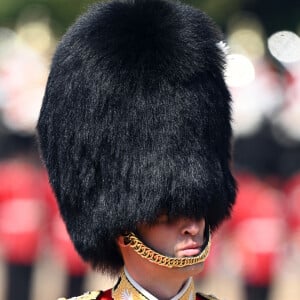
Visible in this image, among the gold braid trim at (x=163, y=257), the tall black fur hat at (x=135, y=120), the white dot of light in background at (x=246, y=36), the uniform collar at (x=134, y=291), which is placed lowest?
the white dot of light in background at (x=246, y=36)

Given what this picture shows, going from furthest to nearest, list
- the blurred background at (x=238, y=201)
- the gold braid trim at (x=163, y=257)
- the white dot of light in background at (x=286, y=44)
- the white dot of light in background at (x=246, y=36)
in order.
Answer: the white dot of light in background at (x=246, y=36)
the blurred background at (x=238, y=201)
the white dot of light in background at (x=286, y=44)
the gold braid trim at (x=163, y=257)

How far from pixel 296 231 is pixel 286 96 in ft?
3.89

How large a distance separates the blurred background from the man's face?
5062 mm

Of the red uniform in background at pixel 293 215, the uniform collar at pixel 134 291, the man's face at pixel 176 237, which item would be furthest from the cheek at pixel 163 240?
the red uniform in background at pixel 293 215

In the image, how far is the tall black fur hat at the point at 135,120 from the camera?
13.2 ft

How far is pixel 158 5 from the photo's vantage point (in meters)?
4.13

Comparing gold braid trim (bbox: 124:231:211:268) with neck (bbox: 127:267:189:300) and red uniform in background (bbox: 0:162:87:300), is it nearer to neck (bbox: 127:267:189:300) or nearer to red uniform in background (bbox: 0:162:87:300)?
neck (bbox: 127:267:189:300)

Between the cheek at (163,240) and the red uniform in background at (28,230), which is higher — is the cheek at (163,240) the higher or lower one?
the higher one

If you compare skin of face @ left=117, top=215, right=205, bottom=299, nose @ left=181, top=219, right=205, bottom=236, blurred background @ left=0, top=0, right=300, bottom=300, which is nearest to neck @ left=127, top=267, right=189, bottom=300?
skin of face @ left=117, top=215, right=205, bottom=299

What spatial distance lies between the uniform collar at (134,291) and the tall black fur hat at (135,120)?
0.12 metres

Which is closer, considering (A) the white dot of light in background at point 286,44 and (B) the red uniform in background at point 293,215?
(A) the white dot of light in background at point 286,44

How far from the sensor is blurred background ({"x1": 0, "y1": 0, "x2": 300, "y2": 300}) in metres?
9.39

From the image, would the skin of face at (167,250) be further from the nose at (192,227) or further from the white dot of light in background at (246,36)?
the white dot of light in background at (246,36)

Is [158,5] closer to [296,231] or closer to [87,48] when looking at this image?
[87,48]
